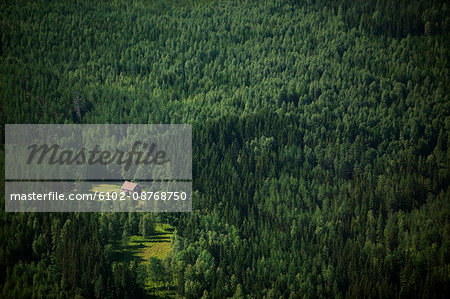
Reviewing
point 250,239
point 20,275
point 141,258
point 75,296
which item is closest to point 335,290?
point 250,239

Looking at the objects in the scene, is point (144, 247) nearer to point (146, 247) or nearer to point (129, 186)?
point (146, 247)

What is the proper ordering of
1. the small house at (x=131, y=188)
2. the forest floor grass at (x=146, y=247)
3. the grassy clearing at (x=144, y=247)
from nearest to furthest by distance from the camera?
the forest floor grass at (x=146, y=247) → the grassy clearing at (x=144, y=247) → the small house at (x=131, y=188)

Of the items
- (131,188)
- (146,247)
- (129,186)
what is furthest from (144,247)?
(129,186)

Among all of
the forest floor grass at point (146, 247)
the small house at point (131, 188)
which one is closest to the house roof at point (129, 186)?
the small house at point (131, 188)

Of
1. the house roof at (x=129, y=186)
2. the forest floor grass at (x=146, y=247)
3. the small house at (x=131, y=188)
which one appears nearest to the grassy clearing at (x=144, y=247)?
the forest floor grass at (x=146, y=247)

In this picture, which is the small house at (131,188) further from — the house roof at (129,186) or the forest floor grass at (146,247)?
the forest floor grass at (146,247)

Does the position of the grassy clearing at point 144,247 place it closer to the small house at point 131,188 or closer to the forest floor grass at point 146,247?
the forest floor grass at point 146,247

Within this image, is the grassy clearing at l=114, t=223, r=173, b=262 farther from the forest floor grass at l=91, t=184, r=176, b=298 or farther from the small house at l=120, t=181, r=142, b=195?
the small house at l=120, t=181, r=142, b=195

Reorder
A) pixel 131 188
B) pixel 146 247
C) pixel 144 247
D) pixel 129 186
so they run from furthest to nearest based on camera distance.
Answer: pixel 129 186
pixel 131 188
pixel 144 247
pixel 146 247

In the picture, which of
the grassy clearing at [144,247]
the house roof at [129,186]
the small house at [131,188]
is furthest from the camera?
the house roof at [129,186]

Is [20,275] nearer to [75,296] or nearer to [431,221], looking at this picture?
[75,296]

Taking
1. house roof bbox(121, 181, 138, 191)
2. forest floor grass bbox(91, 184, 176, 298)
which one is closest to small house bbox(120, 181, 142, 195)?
house roof bbox(121, 181, 138, 191)

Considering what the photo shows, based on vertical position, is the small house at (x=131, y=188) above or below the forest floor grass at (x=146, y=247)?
above

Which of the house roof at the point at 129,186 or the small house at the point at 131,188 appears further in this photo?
the house roof at the point at 129,186
